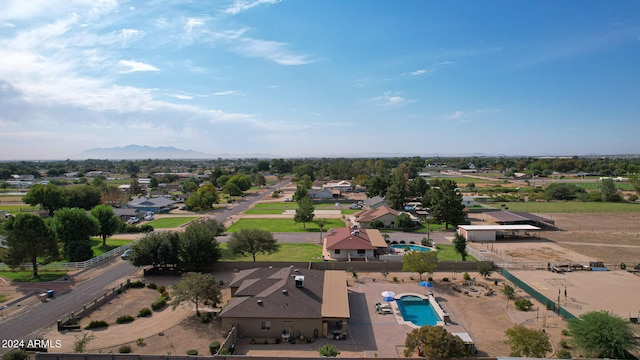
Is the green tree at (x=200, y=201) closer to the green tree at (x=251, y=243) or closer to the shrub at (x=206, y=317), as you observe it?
the green tree at (x=251, y=243)

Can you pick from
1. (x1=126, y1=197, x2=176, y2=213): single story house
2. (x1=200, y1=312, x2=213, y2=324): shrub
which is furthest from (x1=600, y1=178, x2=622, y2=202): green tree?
(x1=126, y1=197, x2=176, y2=213): single story house

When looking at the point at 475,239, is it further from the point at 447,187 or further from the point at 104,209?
the point at 104,209

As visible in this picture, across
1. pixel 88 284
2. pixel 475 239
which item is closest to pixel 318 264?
pixel 88 284

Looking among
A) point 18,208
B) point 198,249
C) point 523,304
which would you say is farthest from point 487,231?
point 18,208

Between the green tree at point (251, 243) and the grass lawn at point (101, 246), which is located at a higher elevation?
the green tree at point (251, 243)

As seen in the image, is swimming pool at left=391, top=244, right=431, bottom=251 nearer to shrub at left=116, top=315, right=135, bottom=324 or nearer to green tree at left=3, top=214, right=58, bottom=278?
shrub at left=116, top=315, right=135, bottom=324

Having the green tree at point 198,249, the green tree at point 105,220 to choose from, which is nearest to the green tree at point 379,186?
the green tree at point 198,249
